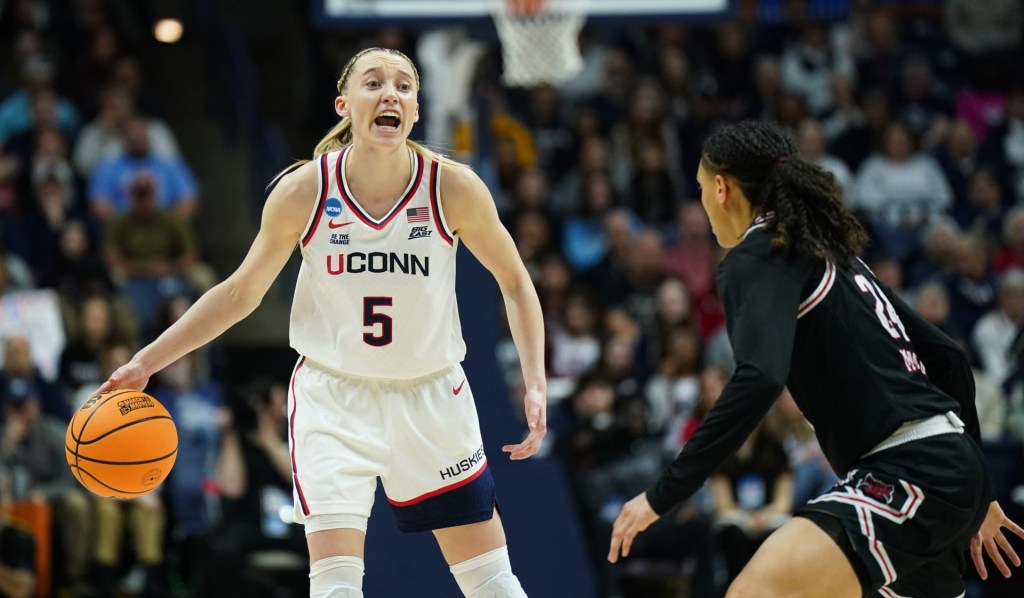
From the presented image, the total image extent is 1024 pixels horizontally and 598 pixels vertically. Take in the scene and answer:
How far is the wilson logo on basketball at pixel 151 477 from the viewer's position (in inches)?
198

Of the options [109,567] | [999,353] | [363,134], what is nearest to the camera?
→ [363,134]

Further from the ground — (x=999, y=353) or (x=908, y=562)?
(x=908, y=562)

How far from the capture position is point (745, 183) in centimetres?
436

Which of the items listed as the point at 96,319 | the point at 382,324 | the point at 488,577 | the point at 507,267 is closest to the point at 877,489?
the point at 488,577

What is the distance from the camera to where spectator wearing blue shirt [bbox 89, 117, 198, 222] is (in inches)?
452

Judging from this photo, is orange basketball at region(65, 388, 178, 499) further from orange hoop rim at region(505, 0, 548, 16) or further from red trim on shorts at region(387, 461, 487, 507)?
orange hoop rim at region(505, 0, 548, 16)

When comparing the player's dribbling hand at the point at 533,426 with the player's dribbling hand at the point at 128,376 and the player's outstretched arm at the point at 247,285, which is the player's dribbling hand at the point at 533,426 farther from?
the player's dribbling hand at the point at 128,376

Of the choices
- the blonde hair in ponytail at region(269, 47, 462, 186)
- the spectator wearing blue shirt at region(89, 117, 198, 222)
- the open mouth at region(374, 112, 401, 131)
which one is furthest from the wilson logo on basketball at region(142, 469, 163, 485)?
the spectator wearing blue shirt at region(89, 117, 198, 222)

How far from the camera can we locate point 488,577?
489cm

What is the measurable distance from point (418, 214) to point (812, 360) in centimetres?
146

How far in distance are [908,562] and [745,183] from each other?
3.93 feet

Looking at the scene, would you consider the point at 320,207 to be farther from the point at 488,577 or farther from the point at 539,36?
the point at 539,36

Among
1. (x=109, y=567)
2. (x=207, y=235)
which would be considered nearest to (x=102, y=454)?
(x=109, y=567)

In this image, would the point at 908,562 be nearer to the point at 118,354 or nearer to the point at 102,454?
the point at 102,454
